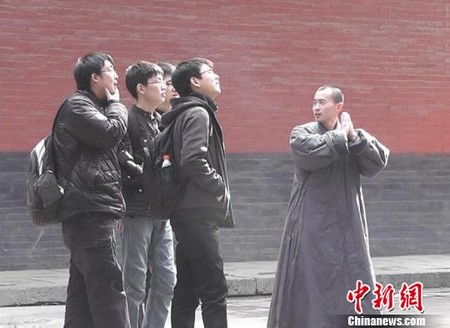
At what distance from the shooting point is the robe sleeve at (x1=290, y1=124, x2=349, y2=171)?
290 inches

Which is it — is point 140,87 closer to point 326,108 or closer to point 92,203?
point 326,108

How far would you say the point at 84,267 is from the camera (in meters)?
6.55

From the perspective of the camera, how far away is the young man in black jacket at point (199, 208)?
7117 millimetres

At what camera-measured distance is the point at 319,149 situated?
291 inches

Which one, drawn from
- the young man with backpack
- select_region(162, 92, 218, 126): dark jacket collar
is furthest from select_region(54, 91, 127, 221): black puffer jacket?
the young man with backpack

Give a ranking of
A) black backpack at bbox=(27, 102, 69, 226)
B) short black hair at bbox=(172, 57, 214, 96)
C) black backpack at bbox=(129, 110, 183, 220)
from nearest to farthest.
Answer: black backpack at bbox=(27, 102, 69, 226), black backpack at bbox=(129, 110, 183, 220), short black hair at bbox=(172, 57, 214, 96)

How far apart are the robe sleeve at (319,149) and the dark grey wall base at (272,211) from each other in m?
5.16

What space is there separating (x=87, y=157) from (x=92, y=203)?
28cm

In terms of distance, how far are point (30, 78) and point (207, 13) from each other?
2172 millimetres

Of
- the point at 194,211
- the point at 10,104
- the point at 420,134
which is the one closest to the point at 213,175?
the point at 194,211

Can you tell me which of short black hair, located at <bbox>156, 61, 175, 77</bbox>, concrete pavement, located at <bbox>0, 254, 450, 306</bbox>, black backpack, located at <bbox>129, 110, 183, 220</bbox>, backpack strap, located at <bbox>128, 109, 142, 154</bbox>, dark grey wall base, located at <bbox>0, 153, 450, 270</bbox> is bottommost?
concrete pavement, located at <bbox>0, 254, 450, 306</bbox>

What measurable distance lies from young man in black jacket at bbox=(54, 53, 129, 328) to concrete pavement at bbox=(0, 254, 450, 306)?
13.1ft

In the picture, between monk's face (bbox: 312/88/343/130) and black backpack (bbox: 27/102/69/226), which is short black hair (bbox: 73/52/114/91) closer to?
black backpack (bbox: 27/102/69/226)

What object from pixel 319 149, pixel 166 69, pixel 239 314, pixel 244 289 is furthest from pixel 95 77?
pixel 244 289
